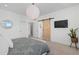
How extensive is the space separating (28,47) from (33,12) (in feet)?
1.77

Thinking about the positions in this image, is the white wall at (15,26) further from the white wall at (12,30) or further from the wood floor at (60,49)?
the wood floor at (60,49)

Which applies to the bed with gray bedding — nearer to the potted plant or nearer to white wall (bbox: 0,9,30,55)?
white wall (bbox: 0,9,30,55)

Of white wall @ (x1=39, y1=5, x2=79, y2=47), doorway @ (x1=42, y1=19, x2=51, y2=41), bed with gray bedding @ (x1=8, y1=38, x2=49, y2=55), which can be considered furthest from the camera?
doorway @ (x1=42, y1=19, x2=51, y2=41)

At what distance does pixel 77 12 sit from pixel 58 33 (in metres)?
0.44

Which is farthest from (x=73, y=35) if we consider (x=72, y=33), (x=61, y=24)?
(x=61, y=24)

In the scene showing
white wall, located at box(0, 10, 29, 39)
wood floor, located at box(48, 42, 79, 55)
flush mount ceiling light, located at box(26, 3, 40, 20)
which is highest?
flush mount ceiling light, located at box(26, 3, 40, 20)

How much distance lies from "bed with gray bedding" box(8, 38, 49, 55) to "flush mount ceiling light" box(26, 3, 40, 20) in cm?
36

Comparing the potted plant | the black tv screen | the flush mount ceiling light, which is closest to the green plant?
the potted plant

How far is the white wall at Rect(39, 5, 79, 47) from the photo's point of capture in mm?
1542

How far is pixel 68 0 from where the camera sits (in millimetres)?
1502

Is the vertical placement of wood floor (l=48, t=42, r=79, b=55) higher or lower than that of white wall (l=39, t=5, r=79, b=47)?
lower

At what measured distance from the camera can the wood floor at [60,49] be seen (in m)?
1.48

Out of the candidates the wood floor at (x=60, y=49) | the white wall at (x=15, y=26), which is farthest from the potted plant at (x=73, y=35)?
the white wall at (x=15, y=26)
